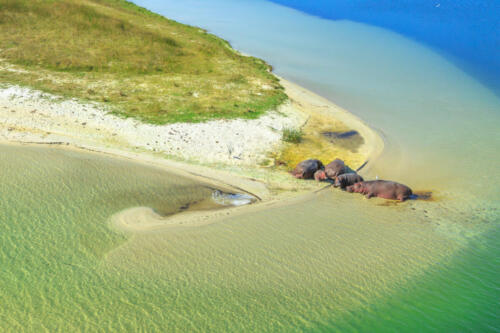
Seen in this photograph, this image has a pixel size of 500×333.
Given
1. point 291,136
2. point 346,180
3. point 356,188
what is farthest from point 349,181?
point 291,136

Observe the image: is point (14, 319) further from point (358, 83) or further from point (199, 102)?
point (358, 83)

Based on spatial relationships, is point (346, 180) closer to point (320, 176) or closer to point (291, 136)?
point (320, 176)

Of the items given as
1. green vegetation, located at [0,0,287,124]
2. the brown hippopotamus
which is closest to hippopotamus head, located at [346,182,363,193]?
the brown hippopotamus

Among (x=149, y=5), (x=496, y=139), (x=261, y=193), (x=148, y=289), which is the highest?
(x=149, y=5)

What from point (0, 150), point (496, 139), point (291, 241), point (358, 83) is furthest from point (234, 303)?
point (358, 83)

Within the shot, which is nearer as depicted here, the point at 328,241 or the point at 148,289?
the point at 148,289

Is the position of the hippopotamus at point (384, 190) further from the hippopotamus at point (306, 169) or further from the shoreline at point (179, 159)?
the hippopotamus at point (306, 169)
